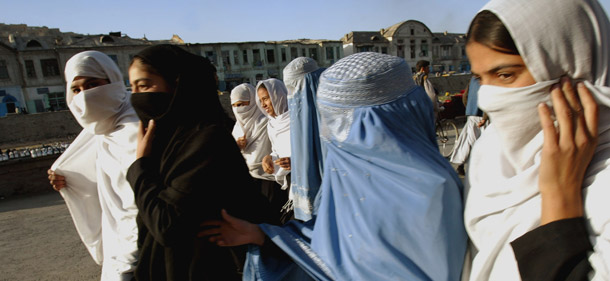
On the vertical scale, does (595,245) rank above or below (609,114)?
below

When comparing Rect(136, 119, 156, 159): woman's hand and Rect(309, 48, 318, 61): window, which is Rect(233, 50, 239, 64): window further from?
Rect(136, 119, 156, 159): woman's hand

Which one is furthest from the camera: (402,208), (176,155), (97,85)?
(97,85)

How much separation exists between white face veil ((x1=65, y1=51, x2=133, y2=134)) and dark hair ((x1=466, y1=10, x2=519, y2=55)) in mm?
1745

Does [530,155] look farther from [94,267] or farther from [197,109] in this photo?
[94,267]

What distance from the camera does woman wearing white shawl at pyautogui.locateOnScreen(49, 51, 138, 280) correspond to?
1718 millimetres

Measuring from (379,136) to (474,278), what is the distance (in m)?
0.48

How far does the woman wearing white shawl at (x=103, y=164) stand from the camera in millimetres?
1718

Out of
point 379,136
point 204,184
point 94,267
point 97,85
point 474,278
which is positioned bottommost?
point 94,267

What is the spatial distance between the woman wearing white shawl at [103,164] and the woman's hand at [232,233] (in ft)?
2.02

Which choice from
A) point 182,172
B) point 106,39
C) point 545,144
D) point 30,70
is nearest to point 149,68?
point 182,172

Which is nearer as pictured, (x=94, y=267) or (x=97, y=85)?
(x=97, y=85)

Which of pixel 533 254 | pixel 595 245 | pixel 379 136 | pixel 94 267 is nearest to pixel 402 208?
pixel 379 136

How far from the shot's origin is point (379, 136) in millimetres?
1096

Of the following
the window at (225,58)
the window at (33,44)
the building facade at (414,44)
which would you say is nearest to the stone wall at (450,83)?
the building facade at (414,44)
